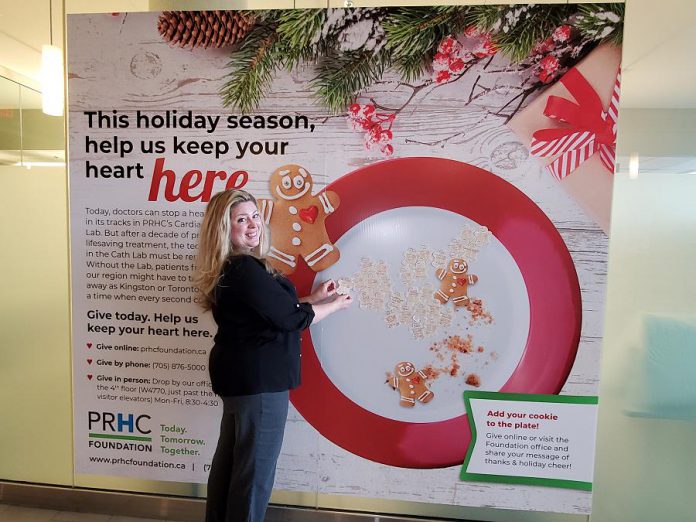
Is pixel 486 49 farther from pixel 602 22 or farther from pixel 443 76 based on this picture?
pixel 602 22

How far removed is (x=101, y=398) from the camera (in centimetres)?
192

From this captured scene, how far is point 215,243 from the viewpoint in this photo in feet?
4.97

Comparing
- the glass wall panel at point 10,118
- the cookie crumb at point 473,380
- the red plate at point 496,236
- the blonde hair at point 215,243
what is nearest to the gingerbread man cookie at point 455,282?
the red plate at point 496,236

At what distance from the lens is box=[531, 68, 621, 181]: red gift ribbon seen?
1656 mm

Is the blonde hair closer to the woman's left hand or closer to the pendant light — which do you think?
the woman's left hand

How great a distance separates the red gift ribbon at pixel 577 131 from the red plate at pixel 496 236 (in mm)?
183

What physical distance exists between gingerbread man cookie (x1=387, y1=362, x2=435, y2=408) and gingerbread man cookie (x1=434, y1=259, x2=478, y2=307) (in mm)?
288

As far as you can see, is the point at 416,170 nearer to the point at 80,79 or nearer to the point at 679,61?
the point at 679,61

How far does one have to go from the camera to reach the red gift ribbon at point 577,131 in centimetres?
166

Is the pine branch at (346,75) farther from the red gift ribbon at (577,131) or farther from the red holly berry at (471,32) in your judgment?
the red gift ribbon at (577,131)

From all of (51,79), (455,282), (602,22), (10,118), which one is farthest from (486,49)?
(10,118)

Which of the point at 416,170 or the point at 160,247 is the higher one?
the point at 416,170

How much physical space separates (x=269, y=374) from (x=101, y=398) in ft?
2.91

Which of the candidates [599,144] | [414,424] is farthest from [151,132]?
[599,144]
